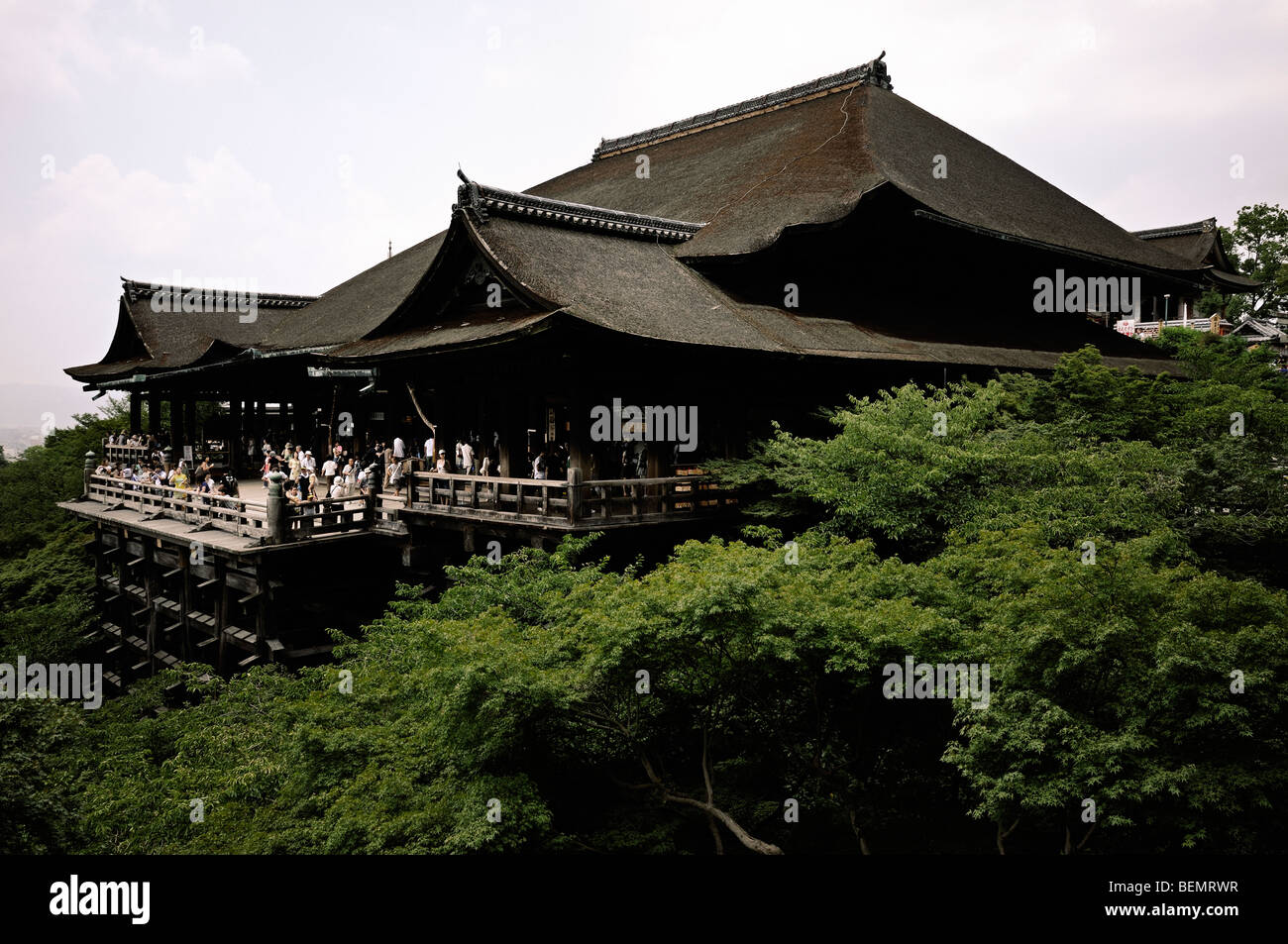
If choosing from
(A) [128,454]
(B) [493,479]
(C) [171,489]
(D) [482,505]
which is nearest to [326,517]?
(D) [482,505]

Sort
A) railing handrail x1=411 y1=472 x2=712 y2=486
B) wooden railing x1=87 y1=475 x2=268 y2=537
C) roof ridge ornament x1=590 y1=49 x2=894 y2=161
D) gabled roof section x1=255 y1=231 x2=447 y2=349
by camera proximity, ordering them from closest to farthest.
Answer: railing handrail x1=411 y1=472 x2=712 y2=486
wooden railing x1=87 y1=475 x2=268 y2=537
gabled roof section x1=255 y1=231 x2=447 y2=349
roof ridge ornament x1=590 y1=49 x2=894 y2=161

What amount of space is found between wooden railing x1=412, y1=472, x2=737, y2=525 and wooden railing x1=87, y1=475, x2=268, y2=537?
3735mm

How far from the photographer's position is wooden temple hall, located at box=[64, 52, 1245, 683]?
595 inches

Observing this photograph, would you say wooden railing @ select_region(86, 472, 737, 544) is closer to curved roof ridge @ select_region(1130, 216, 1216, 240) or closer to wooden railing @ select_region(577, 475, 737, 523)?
wooden railing @ select_region(577, 475, 737, 523)

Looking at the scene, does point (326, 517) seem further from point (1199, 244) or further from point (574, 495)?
point (1199, 244)

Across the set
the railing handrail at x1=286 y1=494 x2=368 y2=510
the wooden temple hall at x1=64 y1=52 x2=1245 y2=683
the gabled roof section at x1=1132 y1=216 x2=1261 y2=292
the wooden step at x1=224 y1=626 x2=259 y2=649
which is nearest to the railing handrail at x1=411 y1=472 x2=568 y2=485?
the wooden temple hall at x1=64 y1=52 x2=1245 y2=683

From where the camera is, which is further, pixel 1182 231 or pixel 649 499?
pixel 1182 231

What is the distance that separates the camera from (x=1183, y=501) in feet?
41.3

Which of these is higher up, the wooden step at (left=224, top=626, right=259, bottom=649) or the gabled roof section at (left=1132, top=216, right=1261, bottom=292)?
the gabled roof section at (left=1132, top=216, right=1261, bottom=292)

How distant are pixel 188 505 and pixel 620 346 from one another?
39.8ft

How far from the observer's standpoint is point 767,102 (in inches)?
1161

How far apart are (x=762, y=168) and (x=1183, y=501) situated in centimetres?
1510

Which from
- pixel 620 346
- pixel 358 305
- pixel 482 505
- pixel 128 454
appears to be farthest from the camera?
pixel 128 454
